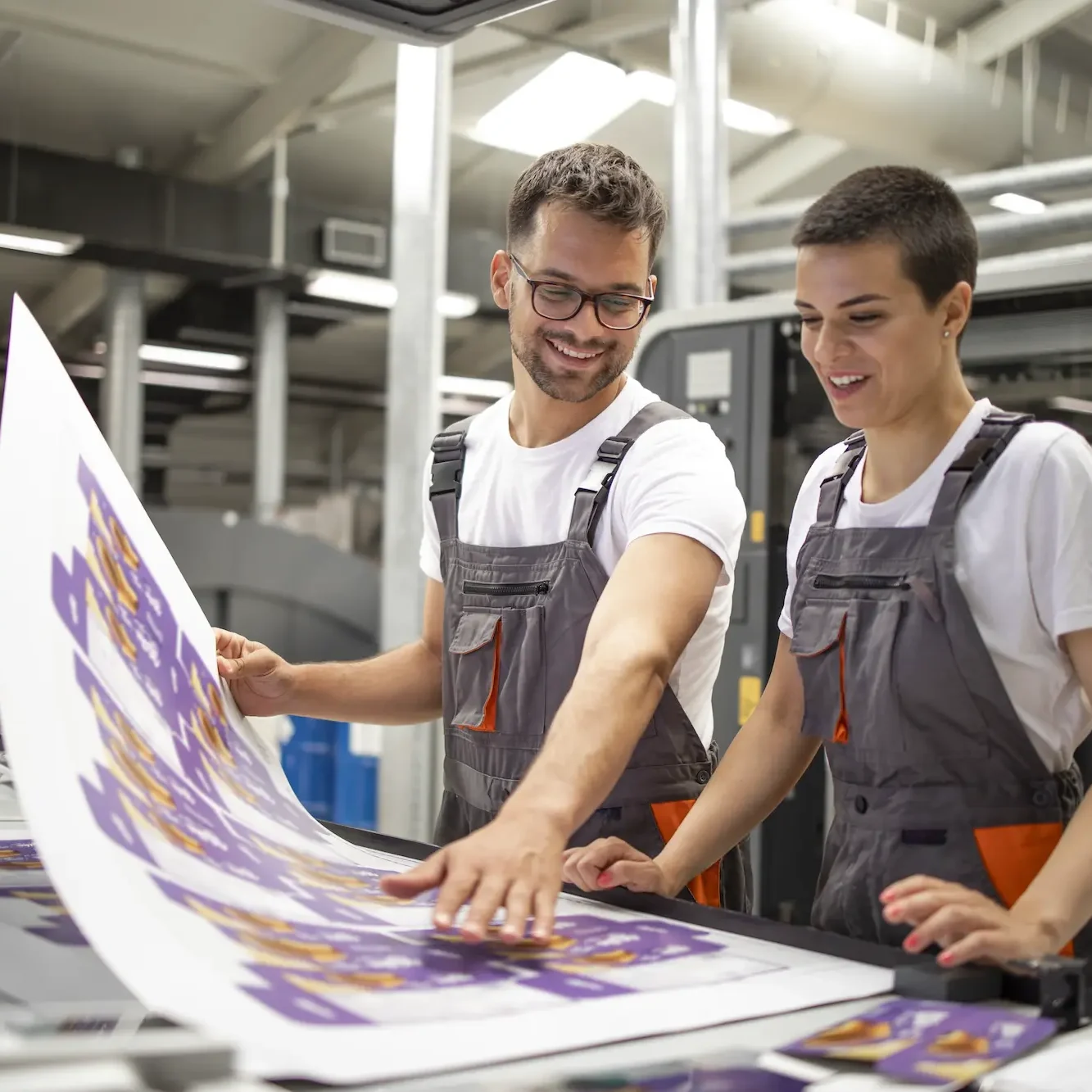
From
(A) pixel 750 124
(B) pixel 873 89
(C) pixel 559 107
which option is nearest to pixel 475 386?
(C) pixel 559 107

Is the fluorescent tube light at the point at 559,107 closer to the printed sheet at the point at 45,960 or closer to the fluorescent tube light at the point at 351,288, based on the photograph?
the fluorescent tube light at the point at 351,288

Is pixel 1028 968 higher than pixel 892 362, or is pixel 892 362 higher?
pixel 892 362

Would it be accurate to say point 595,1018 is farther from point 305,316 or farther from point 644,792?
point 305,316

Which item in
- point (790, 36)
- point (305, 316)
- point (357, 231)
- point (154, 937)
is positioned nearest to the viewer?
point (154, 937)

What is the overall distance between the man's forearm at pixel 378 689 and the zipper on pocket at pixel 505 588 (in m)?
0.19

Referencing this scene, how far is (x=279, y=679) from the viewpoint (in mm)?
1617

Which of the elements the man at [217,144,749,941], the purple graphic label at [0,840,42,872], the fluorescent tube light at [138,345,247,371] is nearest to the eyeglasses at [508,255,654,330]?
the man at [217,144,749,941]

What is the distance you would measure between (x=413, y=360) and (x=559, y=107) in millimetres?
3002

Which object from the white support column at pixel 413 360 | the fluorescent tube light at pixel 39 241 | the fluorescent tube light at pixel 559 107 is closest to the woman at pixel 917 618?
the white support column at pixel 413 360

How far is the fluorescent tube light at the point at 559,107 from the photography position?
6.79 meters

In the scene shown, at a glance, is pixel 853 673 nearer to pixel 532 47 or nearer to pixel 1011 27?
pixel 1011 27

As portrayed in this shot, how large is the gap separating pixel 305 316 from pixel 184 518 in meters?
5.21

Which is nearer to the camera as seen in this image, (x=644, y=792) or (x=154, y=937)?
(x=154, y=937)

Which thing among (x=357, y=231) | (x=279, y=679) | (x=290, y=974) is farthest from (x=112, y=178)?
(x=290, y=974)
